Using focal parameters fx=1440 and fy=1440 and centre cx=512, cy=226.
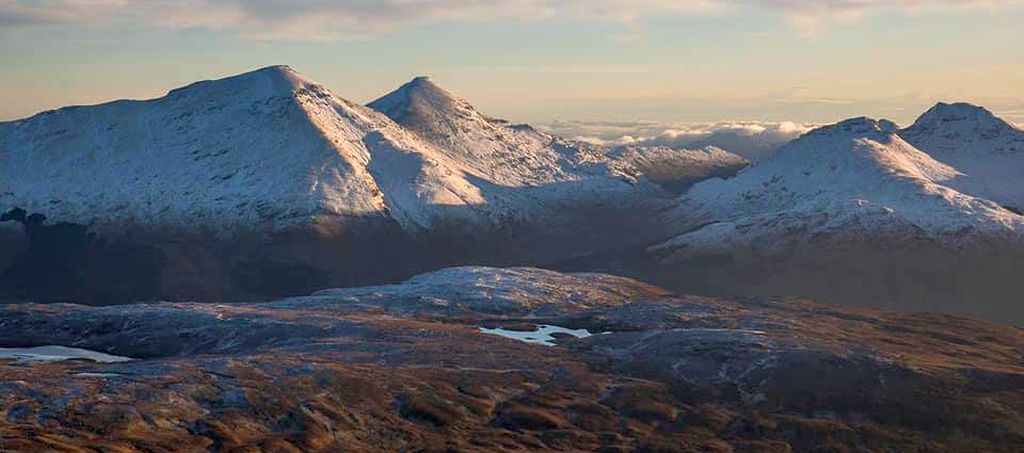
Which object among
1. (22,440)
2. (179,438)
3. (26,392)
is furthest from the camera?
(26,392)

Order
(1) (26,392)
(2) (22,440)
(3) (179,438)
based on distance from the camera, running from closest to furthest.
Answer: (2) (22,440)
(3) (179,438)
(1) (26,392)

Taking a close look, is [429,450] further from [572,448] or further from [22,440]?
[22,440]

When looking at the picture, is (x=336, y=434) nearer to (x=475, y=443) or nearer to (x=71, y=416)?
(x=475, y=443)

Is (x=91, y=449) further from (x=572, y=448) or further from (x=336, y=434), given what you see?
(x=572, y=448)

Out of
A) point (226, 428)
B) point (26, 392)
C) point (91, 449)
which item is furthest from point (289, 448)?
point (26, 392)

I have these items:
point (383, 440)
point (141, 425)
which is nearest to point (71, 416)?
point (141, 425)

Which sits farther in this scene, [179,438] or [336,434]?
[336,434]

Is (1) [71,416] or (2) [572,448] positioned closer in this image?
(1) [71,416]

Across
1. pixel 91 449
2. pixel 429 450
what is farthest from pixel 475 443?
pixel 91 449
